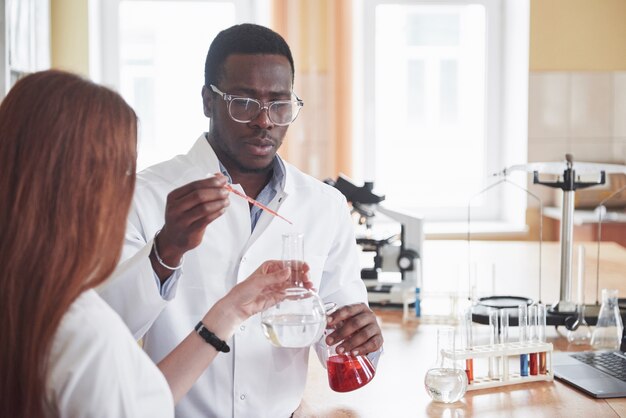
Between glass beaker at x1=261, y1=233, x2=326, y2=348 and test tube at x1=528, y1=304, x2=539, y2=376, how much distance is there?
31.9 inches

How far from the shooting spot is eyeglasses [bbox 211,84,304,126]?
1.87m

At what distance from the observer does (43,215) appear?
1.07 meters

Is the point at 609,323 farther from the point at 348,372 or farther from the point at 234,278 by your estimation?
the point at 234,278

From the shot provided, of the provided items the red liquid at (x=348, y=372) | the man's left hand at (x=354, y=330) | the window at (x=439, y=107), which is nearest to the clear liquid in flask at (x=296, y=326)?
the man's left hand at (x=354, y=330)

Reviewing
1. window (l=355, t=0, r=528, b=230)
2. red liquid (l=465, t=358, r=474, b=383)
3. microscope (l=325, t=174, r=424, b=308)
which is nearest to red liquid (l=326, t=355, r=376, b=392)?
red liquid (l=465, t=358, r=474, b=383)

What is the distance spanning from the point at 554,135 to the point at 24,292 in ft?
15.7

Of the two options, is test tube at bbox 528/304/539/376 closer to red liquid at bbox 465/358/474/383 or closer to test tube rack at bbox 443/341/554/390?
test tube rack at bbox 443/341/554/390

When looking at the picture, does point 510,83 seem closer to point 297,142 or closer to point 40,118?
point 297,142

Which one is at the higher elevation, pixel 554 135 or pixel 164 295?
pixel 554 135

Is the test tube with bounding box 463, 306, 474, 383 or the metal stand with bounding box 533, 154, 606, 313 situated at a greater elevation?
the metal stand with bounding box 533, 154, 606, 313

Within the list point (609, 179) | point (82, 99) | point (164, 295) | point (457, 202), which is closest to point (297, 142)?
point (457, 202)

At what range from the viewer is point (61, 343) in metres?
1.05

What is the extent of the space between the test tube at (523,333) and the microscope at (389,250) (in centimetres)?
72

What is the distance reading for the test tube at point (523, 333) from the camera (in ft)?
6.70
